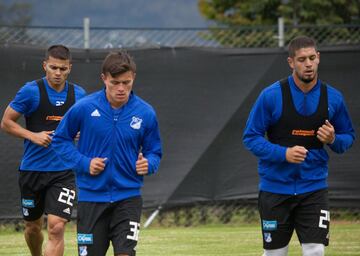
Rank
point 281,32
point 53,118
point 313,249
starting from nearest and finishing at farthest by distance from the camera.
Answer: point 313,249 < point 53,118 < point 281,32

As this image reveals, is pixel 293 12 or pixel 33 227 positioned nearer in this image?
pixel 33 227

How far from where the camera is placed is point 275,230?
24.2 feet

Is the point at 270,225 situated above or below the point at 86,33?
below

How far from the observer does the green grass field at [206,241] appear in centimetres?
1066

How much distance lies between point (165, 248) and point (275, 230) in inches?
147

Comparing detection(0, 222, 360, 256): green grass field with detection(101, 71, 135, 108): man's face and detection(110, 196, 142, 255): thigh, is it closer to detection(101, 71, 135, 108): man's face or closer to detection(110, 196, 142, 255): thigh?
detection(110, 196, 142, 255): thigh

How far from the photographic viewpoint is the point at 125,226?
6.70 m

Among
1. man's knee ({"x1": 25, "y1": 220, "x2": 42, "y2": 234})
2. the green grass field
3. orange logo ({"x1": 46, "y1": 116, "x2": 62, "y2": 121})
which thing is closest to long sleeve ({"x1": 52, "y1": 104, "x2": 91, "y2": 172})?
orange logo ({"x1": 46, "y1": 116, "x2": 62, "y2": 121})

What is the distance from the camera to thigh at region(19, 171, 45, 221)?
9.09 meters

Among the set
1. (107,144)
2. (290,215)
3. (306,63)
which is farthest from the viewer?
(290,215)

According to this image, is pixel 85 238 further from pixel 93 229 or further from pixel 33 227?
pixel 33 227

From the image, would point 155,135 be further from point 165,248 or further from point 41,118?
point 165,248

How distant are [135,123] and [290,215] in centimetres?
151

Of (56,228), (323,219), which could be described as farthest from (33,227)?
(323,219)
